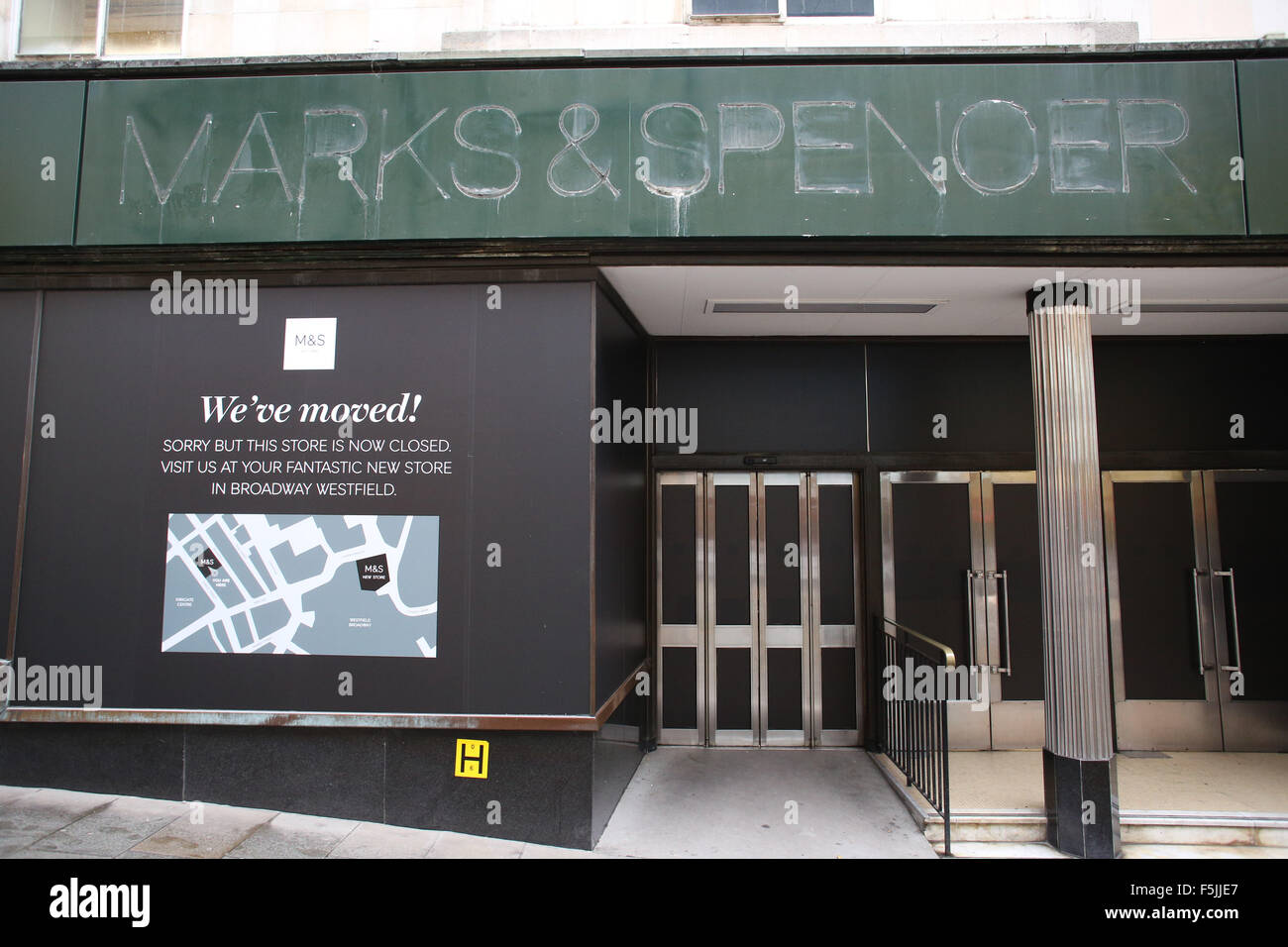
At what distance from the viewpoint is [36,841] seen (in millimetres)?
3969

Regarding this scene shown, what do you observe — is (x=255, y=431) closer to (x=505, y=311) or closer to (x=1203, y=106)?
(x=505, y=311)

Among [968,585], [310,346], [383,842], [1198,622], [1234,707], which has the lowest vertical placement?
[383,842]

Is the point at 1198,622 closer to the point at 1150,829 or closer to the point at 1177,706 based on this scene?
the point at 1177,706

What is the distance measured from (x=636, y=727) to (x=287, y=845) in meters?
2.63

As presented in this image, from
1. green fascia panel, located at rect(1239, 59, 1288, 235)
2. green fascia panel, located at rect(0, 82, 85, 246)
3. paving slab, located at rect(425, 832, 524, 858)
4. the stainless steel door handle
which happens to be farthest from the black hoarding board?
green fascia panel, located at rect(1239, 59, 1288, 235)

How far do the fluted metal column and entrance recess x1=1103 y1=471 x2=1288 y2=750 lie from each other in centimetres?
199

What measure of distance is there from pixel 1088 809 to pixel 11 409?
305 inches

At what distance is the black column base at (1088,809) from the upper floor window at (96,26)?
27.5 feet

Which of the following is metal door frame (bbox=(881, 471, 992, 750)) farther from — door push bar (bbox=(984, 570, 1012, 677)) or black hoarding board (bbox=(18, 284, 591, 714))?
black hoarding board (bbox=(18, 284, 591, 714))

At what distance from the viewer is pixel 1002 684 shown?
618 cm

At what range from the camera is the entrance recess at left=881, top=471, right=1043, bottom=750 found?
6.18 metres

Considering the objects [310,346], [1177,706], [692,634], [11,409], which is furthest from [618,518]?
[1177,706]

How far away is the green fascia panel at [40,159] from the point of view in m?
4.77

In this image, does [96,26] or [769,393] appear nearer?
[96,26]
